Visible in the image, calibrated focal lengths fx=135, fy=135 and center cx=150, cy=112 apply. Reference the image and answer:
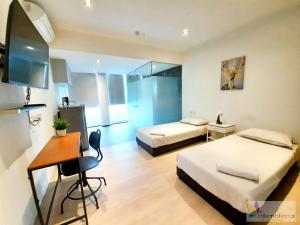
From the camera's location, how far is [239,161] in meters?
1.86

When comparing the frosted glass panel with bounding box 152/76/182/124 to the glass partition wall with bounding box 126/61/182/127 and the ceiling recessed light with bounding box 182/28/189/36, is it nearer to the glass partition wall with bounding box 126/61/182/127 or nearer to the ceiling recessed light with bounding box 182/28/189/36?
the glass partition wall with bounding box 126/61/182/127

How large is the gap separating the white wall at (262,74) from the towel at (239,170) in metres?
1.73

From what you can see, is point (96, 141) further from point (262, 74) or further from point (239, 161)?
point (262, 74)

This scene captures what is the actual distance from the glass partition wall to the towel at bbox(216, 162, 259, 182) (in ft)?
9.88

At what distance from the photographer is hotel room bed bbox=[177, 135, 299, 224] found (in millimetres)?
1399

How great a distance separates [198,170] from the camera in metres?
1.83

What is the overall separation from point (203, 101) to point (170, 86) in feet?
4.18

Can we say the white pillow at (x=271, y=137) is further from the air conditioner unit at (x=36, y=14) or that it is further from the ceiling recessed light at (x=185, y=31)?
the air conditioner unit at (x=36, y=14)

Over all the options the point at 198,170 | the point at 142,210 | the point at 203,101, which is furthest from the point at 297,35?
the point at 142,210

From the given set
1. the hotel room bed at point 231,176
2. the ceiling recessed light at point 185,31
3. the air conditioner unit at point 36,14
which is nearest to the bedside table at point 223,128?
Result: the hotel room bed at point 231,176

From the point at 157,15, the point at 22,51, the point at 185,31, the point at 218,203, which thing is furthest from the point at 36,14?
the point at 218,203

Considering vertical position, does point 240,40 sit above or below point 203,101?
above

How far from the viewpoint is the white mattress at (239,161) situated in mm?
1400

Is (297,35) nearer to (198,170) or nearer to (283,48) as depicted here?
(283,48)
